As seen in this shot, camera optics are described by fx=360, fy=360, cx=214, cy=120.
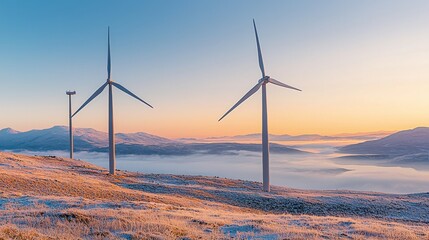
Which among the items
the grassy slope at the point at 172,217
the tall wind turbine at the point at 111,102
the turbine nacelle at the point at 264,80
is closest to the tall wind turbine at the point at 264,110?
the turbine nacelle at the point at 264,80

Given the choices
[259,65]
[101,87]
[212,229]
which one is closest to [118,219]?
[212,229]

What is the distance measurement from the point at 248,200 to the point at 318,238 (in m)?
28.1

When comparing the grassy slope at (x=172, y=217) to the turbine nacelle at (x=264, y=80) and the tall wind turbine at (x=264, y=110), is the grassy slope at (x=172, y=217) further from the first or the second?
the turbine nacelle at (x=264, y=80)

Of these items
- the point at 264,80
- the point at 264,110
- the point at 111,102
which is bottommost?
the point at 264,110

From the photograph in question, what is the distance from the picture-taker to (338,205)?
46719mm

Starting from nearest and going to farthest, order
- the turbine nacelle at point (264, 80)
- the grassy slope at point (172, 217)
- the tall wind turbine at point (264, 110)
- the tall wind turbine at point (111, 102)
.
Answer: the grassy slope at point (172, 217), the tall wind turbine at point (264, 110), the turbine nacelle at point (264, 80), the tall wind turbine at point (111, 102)

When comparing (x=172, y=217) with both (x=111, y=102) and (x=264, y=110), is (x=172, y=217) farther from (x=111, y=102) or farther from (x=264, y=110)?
(x=111, y=102)

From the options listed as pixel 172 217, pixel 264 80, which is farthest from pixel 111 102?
pixel 172 217

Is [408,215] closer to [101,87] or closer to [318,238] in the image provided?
[318,238]

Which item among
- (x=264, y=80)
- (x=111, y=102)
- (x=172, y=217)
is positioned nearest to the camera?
(x=172, y=217)

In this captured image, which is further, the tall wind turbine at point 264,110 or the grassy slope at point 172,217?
the tall wind turbine at point 264,110

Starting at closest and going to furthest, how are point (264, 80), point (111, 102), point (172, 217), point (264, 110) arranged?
point (172, 217)
point (264, 110)
point (264, 80)
point (111, 102)

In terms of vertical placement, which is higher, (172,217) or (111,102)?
(111,102)

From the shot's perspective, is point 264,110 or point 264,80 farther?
point 264,80
